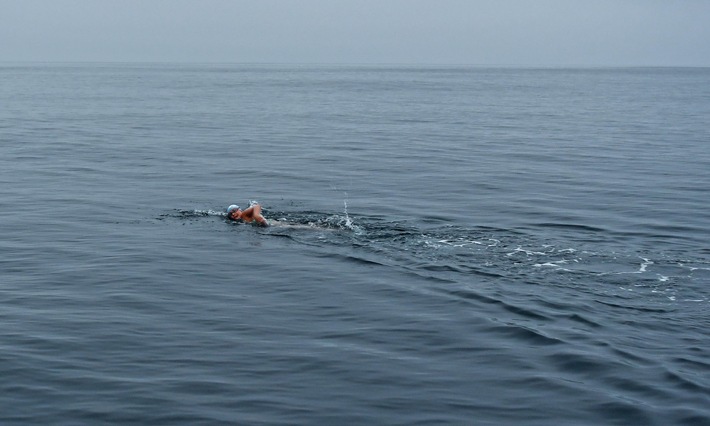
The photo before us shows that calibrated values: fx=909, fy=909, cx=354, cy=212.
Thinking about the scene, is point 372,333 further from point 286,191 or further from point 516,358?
point 286,191

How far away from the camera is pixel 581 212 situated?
108 ft

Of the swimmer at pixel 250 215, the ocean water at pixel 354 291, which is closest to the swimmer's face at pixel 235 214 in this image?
the swimmer at pixel 250 215

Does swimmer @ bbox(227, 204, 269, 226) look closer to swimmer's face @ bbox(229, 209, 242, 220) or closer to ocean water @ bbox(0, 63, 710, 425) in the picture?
swimmer's face @ bbox(229, 209, 242, 220)

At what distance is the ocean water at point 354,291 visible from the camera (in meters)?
16.0

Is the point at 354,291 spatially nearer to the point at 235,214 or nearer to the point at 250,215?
the point at 250,215

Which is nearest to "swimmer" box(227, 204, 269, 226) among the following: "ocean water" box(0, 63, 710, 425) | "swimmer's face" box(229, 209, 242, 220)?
"swimmer's face" box(229, 209, 242, 220)

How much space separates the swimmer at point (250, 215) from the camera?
2934 centimetres

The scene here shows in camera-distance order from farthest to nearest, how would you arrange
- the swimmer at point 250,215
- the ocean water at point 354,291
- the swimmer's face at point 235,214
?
the swimmer's face at point 235,214 < the swimmer at point 250,215 < the ocean water at point 354,291

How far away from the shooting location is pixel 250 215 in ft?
97.2

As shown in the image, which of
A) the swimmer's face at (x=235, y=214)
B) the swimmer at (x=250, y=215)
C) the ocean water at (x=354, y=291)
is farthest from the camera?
the swimmer's face at (x=235, y=214)

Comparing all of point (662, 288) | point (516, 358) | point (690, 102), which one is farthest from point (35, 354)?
point (690, 102)

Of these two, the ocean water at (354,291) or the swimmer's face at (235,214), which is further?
the swimmer's face at (235,214)

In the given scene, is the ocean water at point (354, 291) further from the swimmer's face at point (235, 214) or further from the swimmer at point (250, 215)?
the swimmer's face at point (235, 214)

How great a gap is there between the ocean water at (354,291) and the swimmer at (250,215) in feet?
1.20
